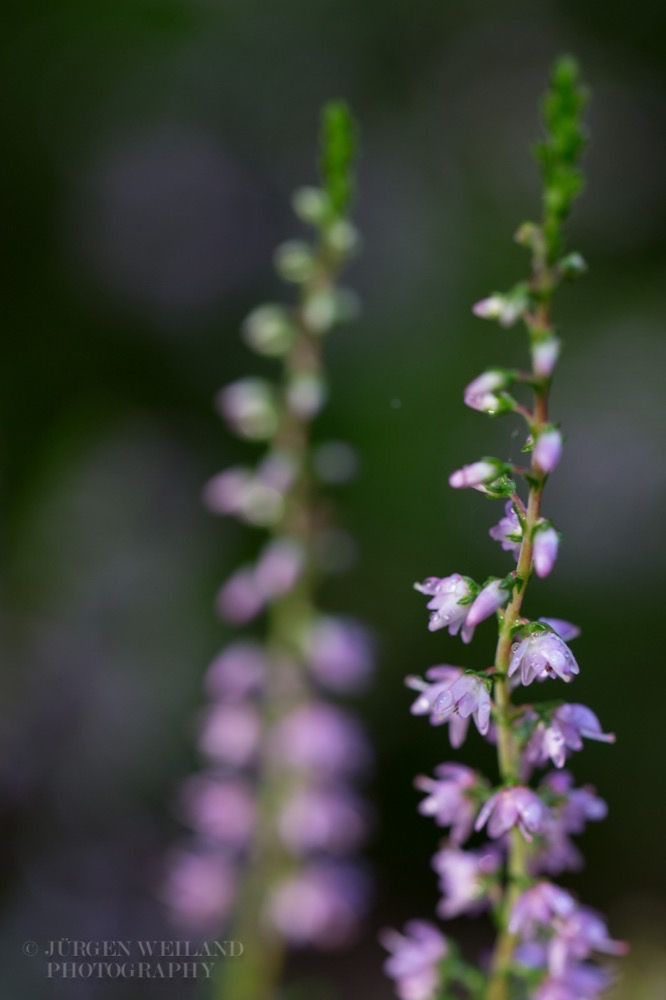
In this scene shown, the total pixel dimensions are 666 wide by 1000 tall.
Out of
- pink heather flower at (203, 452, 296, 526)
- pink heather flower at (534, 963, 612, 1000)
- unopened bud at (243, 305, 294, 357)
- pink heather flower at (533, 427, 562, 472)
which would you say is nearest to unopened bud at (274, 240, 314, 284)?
unopened bud at (243, 305, 294, 357)

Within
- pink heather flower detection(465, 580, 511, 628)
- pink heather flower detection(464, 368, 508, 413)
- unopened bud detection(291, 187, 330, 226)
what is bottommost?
pink heather flower detection(465, 580, 511, 628)

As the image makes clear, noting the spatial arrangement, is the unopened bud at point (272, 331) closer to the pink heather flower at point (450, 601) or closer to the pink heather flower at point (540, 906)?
the pink heather flower at point (450, 601)

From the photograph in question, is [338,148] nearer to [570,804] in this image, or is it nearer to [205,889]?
[570,804]

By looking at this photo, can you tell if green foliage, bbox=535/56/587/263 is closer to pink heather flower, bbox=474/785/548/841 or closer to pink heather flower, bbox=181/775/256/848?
pink heather flower, bbox=474/785/548/841

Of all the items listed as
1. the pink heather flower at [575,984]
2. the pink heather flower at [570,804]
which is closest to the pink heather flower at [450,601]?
the pink heather flower at [570,804]

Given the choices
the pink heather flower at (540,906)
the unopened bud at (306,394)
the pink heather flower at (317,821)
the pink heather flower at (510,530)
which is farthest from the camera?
the pink heather flower at (317,821)

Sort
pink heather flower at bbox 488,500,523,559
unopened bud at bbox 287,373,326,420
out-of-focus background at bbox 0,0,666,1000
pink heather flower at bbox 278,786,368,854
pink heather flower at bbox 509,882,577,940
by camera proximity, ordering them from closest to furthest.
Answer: pink heather flower at bbox 488,500,523,559
pink heather flower at bbox 509,882,577,940
unopened bud at bbox 287,373,326,420
pink heather flower at bbox 278,786,368,854
out-of-focus background at bbox 0,0,666,1000

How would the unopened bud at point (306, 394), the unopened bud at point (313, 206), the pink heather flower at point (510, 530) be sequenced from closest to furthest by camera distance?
the pink heather flower at point (510, 530), the unopened bud at point (313, 206), the unopened bud at point (306, 394)
